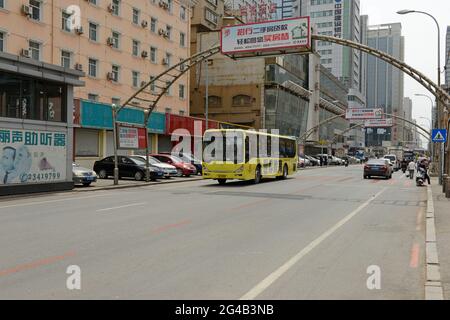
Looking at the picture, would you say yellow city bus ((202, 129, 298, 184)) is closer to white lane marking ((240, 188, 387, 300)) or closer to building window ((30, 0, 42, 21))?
white lane marking ((240, 188, 387, 300))

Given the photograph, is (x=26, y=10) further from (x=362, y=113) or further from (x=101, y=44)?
(x=362, y=113)

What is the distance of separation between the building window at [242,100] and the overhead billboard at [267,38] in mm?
44401

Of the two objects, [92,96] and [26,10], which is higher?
[26,10]

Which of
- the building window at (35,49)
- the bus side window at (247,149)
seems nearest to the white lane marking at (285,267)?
the bus side window at (247,149)

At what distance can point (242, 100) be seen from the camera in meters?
69.6

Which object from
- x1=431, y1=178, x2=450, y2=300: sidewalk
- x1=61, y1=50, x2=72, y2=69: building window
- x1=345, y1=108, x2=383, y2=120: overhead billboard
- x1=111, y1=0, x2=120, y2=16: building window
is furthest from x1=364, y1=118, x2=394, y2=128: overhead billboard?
x1=431, y1=178, x2=450, y2=300: sidewalk

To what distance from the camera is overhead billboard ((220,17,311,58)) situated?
22.8 metres

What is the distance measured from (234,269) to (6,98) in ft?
49.2

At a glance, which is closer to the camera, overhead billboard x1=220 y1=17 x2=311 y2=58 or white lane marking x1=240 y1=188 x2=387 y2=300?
white lane marking x1=240 y1=188 x2=387 y2=300

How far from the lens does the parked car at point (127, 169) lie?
95.1 feet

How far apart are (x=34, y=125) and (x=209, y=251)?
14117 mm

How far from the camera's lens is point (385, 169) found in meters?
35.4

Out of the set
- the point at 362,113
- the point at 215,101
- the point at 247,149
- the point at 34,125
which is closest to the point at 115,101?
the point at 247,149

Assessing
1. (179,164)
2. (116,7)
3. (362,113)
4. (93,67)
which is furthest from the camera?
(362,113)
